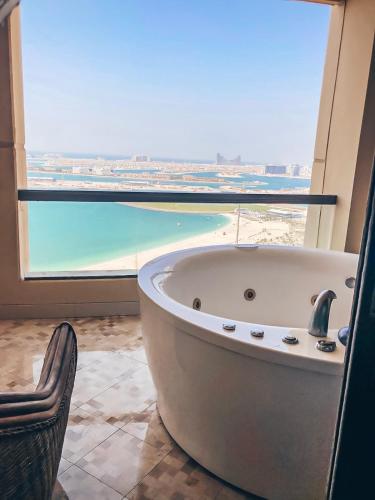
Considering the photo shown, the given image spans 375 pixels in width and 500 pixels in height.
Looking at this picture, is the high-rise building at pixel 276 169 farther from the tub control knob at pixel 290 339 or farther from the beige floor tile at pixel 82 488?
the beige floor tile at pixel 82 488

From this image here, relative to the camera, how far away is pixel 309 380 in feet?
3.80

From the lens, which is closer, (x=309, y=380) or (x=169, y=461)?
(x=309, y=380)

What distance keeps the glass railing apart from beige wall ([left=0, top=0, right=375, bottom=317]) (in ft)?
0.44

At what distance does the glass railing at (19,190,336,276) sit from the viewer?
279 centimetres

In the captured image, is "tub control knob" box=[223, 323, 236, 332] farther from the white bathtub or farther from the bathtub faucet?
the bathtub faucet

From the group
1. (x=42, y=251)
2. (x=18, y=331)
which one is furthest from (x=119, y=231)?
(x=18, y=331)

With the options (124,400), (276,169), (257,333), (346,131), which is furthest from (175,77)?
(257,333)

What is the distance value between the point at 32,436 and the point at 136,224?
2220mm

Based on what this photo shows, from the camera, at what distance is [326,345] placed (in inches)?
47.5

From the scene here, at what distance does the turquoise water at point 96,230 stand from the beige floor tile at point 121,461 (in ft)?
5.15

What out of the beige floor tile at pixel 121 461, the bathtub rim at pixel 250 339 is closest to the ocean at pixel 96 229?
the bathtub rim at pixel 250 339

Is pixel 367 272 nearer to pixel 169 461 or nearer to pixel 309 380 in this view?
pixel 309 380

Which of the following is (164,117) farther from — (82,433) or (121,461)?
(121,461)

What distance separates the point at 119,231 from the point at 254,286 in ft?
3.63
